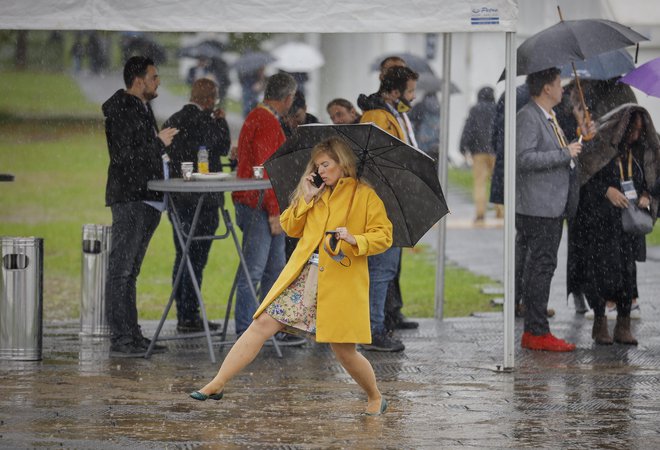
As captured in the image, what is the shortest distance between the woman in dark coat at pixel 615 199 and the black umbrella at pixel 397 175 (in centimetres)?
323

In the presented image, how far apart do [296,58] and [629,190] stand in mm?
21179

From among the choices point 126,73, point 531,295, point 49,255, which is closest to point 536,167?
point 531,295

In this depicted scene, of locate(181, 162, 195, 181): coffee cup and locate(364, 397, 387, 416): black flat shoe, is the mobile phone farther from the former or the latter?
locate(181, 162, 195, 181): coffee cup

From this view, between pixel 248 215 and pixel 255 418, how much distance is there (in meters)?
2.77

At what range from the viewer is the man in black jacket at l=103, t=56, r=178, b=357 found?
10516 millimetres

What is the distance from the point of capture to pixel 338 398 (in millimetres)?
9117

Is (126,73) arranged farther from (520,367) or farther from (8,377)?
(520,367)

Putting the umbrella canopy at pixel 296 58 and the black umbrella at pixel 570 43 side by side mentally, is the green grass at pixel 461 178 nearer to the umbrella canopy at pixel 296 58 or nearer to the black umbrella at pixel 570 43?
the umbrella canopy at pixel 296 58

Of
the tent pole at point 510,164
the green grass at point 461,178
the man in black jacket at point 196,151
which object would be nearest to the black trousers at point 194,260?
the man in black jacket at point 196,151

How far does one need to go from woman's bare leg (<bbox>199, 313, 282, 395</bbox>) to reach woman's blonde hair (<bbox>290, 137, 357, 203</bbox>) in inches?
31.1

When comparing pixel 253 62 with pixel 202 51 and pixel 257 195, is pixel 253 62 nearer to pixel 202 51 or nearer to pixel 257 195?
pixel 202 51

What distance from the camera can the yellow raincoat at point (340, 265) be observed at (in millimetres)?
8164

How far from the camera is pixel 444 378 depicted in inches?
391

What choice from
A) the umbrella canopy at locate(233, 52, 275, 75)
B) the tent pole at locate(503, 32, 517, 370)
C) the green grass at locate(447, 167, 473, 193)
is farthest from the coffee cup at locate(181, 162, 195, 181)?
the umbrella canopy at locate(233, 52, 275, 75)
